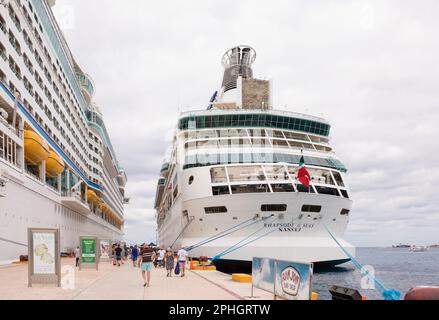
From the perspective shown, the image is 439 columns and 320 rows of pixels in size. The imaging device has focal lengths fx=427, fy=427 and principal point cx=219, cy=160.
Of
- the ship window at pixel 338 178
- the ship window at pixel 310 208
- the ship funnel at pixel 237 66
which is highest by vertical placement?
the ship funnel at pixel 237 66

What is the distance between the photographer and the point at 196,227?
31.2 m

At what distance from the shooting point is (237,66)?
165ft

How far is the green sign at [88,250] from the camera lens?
22.5m

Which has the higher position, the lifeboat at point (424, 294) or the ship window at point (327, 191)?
the ship window at point (327, 191)

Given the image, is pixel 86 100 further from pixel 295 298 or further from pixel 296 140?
pixel 295 298

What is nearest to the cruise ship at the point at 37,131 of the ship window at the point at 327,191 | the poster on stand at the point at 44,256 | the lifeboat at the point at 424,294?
the poster on stand at the point at 44,256

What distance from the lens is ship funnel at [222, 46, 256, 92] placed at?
49812 millimetres

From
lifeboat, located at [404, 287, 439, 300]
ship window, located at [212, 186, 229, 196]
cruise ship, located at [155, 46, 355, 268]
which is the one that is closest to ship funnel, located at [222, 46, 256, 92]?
A: cruise ship, located at [155, 46, 355, 268]

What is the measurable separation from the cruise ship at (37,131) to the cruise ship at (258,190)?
11.4 metres

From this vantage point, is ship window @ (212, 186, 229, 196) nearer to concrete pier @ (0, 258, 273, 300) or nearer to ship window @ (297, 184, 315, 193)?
ship window @ (297, 184, 315, 193)

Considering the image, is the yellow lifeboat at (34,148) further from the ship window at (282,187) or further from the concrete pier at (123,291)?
the ship window at (282,187)

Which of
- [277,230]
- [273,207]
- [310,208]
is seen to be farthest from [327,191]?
[277,230]

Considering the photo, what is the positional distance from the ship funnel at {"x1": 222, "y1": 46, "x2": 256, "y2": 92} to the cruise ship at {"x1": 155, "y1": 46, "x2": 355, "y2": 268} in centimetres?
1351

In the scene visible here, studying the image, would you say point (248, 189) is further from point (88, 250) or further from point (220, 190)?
point (88, 250)
